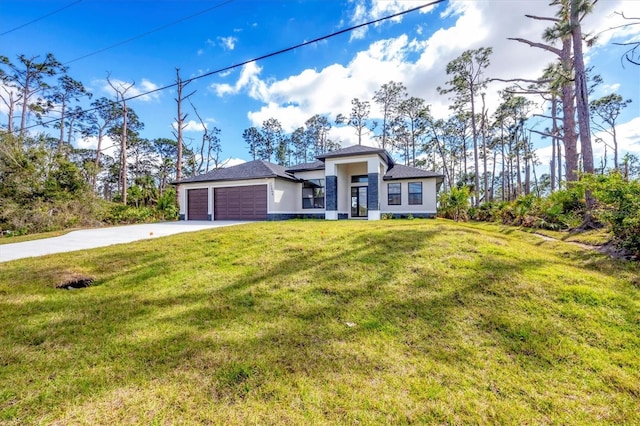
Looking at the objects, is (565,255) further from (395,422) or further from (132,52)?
(132,52)

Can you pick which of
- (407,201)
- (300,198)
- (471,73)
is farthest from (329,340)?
(471,73)

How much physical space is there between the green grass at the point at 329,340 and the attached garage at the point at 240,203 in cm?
1053

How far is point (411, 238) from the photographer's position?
644 cm

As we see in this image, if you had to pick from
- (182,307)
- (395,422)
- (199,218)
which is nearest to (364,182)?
(199,218)

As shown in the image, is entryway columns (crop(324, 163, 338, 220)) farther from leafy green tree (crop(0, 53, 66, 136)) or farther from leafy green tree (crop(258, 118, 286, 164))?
leafy green tree (crop(258, 118, 286, 164))

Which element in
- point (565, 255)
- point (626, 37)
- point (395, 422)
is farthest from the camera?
point (626, 37)

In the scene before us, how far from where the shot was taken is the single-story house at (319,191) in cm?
1571

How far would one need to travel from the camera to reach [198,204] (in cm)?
1762

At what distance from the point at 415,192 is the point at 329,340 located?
50.7 ft

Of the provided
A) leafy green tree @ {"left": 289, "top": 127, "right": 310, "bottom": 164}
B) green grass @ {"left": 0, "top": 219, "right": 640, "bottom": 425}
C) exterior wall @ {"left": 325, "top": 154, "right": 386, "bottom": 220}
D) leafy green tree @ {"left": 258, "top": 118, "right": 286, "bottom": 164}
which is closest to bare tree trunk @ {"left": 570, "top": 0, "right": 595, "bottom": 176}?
green grass @ {"left": 0, "top": 219, "right": 640, "bottom": 425}

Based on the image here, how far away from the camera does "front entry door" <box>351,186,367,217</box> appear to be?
18.2 m

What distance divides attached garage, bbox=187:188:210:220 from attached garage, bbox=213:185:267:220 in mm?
633

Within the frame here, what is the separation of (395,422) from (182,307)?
3.20m

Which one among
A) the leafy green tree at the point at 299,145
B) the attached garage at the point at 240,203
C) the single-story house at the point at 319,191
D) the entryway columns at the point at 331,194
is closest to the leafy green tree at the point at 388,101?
the leafy green tree at the point at 299,145
